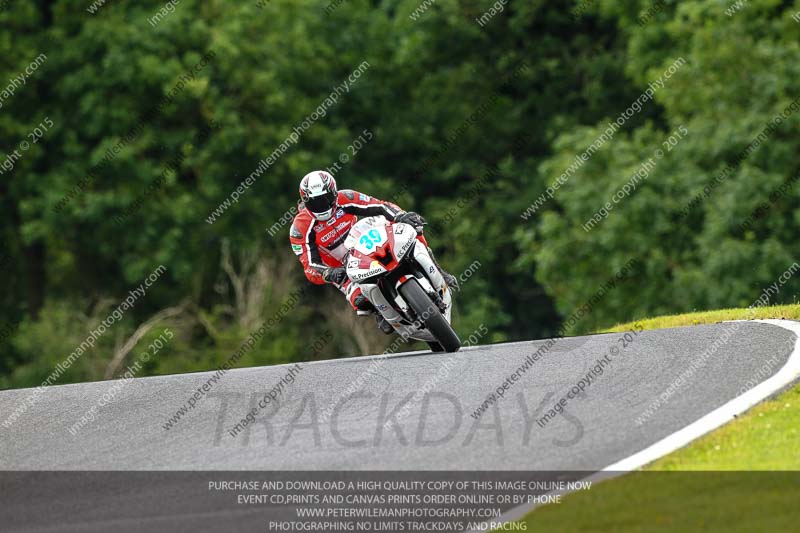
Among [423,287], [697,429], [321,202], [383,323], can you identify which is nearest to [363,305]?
[383,323]

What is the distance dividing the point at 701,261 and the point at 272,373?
59.3 feet

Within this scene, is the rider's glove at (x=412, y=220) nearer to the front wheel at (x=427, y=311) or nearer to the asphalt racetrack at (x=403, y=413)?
the front wheel at (x=427, y=311)

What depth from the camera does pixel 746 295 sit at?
2723cm

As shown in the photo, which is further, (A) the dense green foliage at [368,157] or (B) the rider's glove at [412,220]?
(A) the dense green foliage at [368,157]

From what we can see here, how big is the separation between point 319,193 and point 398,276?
113cm

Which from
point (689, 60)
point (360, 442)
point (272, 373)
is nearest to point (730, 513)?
point (360, 442)

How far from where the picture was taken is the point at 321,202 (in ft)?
46.2

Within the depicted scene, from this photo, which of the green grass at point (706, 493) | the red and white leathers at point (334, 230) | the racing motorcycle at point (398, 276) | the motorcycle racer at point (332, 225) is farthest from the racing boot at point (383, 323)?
the green grass at point (706, 493)

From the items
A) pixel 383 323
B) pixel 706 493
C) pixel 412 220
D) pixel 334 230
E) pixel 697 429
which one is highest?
pixel 706 493

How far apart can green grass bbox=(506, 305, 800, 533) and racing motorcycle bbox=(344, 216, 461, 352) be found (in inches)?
199

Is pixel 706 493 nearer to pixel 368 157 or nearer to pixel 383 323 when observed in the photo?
pixel 383 323

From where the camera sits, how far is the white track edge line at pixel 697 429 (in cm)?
777

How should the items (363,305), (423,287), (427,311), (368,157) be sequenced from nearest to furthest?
(427,311) → (423,287) → (363,305) → (368,157)

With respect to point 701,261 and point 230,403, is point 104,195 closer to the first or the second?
point 701,261
